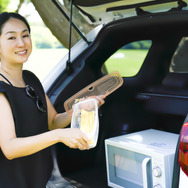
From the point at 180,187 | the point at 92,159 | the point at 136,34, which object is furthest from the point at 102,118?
the point at 180,187

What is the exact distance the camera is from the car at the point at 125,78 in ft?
6.63

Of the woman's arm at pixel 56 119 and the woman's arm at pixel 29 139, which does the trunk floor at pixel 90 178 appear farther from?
the woman's arm at pixel 29 139

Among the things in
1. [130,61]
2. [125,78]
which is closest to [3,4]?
[130,61]

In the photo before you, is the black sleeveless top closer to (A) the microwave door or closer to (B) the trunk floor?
(B) the trunk floor

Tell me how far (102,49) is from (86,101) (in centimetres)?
73

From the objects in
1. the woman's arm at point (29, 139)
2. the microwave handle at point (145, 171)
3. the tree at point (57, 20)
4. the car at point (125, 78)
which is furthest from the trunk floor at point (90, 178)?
the tree at point (57, 20)

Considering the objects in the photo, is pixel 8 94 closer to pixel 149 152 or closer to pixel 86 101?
pixel 86 101

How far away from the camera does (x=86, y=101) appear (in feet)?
5.49

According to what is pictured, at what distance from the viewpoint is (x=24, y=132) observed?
5.10 ft

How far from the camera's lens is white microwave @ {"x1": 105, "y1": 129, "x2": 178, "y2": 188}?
169 cm

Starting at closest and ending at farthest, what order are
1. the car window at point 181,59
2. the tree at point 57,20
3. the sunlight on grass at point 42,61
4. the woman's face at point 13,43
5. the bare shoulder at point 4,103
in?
the bare shoulder at point 4,103
the woman's face at point 13,43
the car window at point 181,59
the tree at point 57,20
the sunlight on grass at point 42,61

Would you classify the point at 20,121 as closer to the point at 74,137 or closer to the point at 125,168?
the point at 74,137

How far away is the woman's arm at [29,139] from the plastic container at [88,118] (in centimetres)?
6

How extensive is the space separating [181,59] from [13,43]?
4.97ft
